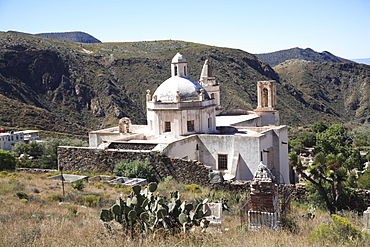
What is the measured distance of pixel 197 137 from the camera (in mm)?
20375

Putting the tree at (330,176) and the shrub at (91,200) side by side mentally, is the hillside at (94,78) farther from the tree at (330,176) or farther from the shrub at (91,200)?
the shrub at (91,200)

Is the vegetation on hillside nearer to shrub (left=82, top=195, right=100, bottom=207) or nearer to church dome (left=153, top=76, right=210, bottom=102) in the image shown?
church dome (left=153, top=76, right=210, bottom=102)

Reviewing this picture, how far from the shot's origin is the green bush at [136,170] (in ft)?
55.4

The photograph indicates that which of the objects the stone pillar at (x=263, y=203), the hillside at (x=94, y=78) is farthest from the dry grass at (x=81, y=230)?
the hillside at (x=94, y=78)

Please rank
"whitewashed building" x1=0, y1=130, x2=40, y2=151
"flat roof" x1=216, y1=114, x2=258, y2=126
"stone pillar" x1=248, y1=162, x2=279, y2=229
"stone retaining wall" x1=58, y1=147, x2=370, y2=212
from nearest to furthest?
"stone pillar" x1=248, y1=162, x2=279, y2=229, "stone retaining wall" x1=58, y1=147, x2=370, y2=212, "flat roof" x1=216, y1=114, x2=258, y2=126, "whitewashed building" x1=0, y1=130, x2=40, y2=151

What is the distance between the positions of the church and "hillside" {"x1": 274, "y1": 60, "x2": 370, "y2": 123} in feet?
171

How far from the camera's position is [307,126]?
67.1m

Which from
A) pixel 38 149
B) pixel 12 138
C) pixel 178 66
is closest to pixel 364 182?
pixel 178 66

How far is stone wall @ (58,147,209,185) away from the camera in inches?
657

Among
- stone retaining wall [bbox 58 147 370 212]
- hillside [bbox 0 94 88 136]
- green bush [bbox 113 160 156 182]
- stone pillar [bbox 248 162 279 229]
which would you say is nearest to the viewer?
stone pillar [bbox 248 162 279 229]

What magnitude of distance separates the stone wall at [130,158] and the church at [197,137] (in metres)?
0.66

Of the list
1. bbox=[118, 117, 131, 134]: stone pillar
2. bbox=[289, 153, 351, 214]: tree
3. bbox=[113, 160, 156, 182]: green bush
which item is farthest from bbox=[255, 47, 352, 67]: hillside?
bbox=[289, 153, 351, 214]: tree

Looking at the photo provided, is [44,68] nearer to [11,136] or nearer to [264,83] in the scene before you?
[11,136]

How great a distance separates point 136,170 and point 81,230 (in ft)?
31.5
